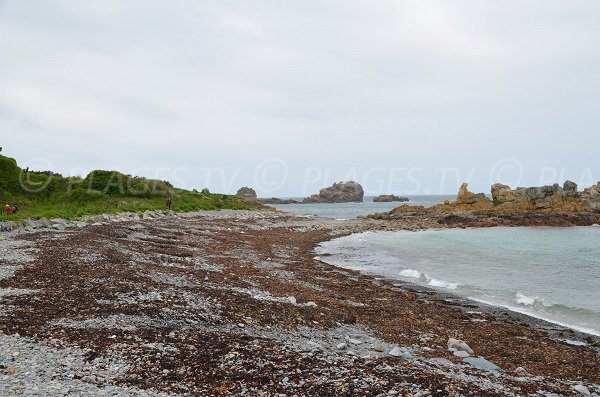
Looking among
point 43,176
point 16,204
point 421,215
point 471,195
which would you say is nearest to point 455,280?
point 16,204

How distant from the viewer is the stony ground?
20.8 ft

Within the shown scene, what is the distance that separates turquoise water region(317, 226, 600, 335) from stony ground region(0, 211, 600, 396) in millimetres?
2235

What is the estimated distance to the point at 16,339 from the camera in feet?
24.2

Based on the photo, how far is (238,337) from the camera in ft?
28.0

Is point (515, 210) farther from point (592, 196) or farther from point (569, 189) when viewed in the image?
point (592, 196)

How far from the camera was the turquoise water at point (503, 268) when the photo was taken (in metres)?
15.3

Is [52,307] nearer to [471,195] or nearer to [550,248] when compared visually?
[550,248]

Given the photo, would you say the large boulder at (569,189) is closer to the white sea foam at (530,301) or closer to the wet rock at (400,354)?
the white sea foam at (530,301)

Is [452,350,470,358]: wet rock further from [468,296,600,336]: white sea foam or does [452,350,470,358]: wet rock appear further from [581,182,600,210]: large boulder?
[581,182,600,210]: large boulder

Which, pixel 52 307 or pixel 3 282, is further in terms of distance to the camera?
pixel 3 282

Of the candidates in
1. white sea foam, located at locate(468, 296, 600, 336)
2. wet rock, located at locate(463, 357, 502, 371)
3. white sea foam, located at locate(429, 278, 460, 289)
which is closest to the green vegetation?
white sea foam, located at locate(429, 278, 460, 289)

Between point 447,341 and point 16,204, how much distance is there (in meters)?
40.4

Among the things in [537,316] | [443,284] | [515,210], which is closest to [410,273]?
[443,284]

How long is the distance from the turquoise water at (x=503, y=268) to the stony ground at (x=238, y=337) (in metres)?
2.24
